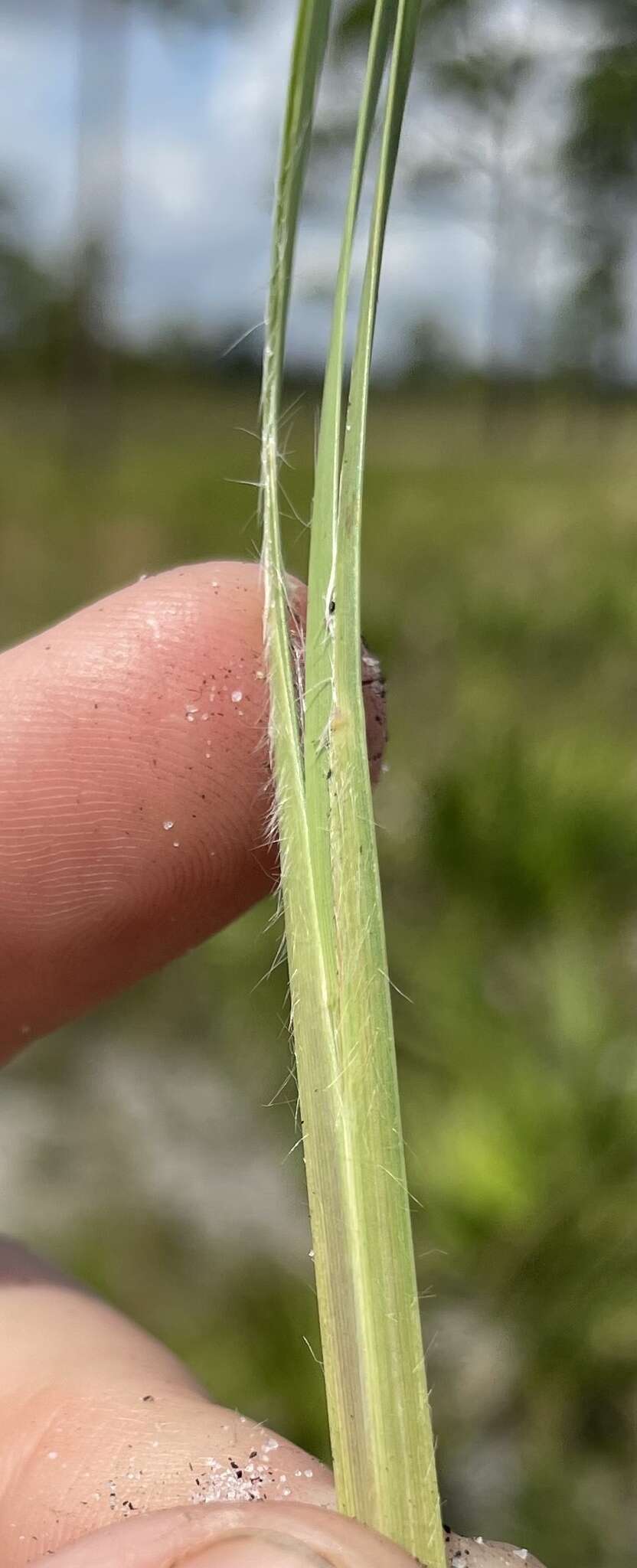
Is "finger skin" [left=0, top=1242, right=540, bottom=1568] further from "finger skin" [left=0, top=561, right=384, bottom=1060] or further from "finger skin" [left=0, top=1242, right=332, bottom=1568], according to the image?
"finger skin" [left=0, top=561, right=384, bottom=1060]

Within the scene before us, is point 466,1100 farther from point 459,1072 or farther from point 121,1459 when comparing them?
point 121,1459

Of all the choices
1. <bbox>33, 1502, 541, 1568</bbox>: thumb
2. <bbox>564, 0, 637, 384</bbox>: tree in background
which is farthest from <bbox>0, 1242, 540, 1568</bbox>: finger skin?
<bbox>564, 0, 637, 384</bbox>: tree in background

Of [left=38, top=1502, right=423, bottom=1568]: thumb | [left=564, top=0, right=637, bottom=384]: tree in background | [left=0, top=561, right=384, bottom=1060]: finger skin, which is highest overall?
[left=564, top=0, right=637, bottom=384]: tree in background

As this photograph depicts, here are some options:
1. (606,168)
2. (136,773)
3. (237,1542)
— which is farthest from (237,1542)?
(606,168)

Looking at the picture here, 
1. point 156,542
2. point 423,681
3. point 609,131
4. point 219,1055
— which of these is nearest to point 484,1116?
A: point 219,1055

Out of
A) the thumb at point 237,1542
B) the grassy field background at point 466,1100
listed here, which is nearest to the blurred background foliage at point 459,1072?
the grassy field background at point 466,1100

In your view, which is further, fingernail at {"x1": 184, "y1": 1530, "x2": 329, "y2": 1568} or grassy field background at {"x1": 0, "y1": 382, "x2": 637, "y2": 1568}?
grassy field background at {"x1": 0, "y1": 382, "x2": 637, "y2": 1568}
